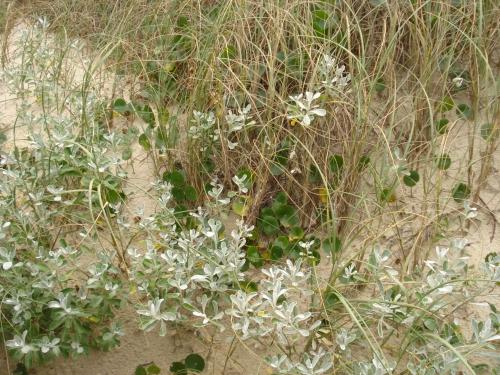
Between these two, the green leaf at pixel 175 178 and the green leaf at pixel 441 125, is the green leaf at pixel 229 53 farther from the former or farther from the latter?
the green leaf at pixel 441 125

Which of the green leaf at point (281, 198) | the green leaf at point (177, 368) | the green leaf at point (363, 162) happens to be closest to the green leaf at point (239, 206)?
the green leaf at point (281, 198)

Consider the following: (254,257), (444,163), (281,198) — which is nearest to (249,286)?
(254,257)

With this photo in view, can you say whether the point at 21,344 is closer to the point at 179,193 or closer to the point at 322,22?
the point at 179,193

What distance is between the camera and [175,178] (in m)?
2.57

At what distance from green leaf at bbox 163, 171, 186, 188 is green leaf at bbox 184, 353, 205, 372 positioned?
0.66 meters

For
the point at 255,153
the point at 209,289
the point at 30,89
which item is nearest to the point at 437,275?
the point at 209,289

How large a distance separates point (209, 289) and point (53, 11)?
2.13m

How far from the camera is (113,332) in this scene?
2.18 metres

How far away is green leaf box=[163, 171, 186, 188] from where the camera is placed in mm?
2562

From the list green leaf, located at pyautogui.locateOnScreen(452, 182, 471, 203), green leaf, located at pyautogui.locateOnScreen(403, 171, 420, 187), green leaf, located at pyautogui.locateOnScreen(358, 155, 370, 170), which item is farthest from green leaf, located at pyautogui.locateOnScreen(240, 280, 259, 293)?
green leaf, located at pyautogui.locateOnScreen(452, 182, 471, 203)

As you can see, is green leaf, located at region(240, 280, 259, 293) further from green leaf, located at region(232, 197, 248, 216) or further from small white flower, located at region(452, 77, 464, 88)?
small white flower, located at region(452, 77, 464, 88)

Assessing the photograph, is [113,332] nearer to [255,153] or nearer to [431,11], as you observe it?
[255,153]

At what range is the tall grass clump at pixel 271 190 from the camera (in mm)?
2096

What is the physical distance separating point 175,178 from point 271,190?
0.37m
